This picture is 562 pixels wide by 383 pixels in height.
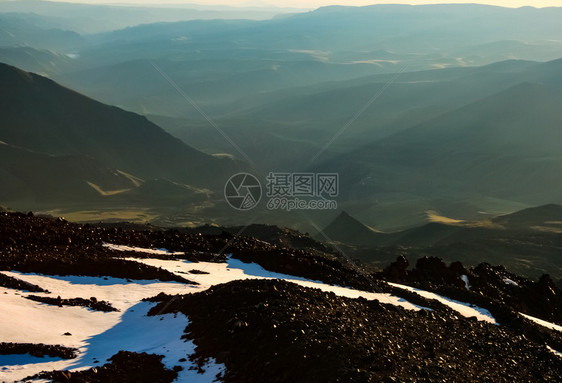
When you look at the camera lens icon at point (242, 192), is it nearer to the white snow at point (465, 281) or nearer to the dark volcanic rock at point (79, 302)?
the white snow at point (465, 281)

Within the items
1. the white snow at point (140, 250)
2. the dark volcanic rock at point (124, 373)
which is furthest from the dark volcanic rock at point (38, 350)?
the white snow at point (140, 250)

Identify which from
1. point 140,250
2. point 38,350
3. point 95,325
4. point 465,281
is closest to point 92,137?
point 465,281

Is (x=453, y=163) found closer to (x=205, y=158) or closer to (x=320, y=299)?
(x=205, y=158)

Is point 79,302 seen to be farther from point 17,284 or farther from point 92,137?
point 92,137

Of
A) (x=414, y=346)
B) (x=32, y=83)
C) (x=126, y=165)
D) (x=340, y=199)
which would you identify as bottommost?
(x=340, y=199)

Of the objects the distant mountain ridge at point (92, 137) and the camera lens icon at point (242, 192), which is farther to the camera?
the distant mountain ridge at point (92, 137)

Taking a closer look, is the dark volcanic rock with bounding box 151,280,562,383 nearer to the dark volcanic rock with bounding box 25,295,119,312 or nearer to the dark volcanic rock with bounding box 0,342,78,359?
the dark volcanic rock with bounding box 25,295,119,312

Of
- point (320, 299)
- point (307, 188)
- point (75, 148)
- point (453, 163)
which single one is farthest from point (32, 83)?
point (320, 299)
